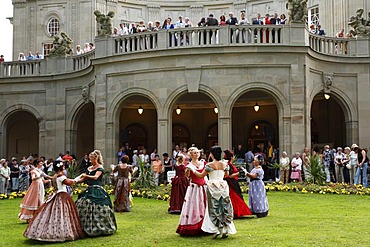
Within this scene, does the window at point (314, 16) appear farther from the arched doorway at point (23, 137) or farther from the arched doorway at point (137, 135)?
the arched doorway at point (23, 137)

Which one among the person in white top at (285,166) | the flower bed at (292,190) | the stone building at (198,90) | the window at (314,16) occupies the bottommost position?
the flower bed at (292,190)

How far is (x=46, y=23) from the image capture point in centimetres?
3738

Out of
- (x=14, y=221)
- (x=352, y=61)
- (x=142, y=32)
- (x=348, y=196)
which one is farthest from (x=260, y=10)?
(x=14, y=221)

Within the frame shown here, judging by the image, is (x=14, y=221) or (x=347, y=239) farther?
(x=14, y=221)

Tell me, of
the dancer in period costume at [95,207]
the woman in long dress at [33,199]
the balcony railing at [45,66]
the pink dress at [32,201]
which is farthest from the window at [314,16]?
the dancer in period costume at [95,207]

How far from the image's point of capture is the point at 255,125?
3148 centimetres

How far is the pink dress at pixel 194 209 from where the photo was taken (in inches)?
461

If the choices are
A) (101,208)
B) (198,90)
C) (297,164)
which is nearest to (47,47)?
(198,90)

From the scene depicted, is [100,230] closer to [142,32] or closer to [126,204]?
[126,204]

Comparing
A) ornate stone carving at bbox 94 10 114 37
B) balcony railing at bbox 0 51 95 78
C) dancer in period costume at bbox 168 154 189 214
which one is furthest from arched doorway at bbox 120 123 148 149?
dancer in period costume at bbox 168 154 189 214

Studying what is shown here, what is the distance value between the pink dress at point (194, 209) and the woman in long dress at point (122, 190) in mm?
4486

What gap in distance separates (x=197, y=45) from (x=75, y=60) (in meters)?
8.32

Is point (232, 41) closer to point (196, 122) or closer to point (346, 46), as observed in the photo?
point (346, 46)

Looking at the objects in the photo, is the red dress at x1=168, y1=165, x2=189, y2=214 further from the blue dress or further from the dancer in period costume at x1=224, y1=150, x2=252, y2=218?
the blue dress
